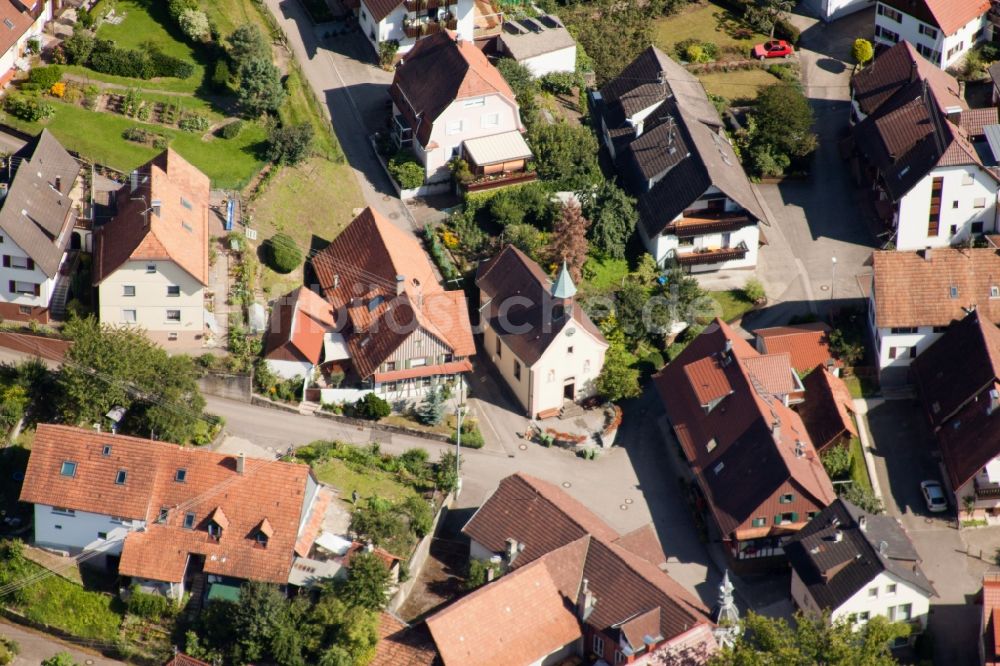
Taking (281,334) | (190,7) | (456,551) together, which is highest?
(190,7)

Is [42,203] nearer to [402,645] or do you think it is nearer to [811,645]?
[402,645]

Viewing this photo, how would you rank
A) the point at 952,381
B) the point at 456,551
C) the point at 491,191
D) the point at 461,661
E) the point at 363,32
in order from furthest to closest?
the point at 363,32
the point at 491,191
the point at 952,381
the point at 456,551
the point at 461,661

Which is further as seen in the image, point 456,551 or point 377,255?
point 377,255

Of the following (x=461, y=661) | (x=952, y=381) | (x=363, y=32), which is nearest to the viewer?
(x=461, y=661)

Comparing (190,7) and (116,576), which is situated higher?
(190,7)

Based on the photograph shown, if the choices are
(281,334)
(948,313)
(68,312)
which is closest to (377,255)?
(281,334)

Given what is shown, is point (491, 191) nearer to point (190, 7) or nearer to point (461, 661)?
point (190, 7)

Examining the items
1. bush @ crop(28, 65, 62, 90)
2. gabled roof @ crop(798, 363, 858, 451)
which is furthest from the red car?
bush @ crop(28, 65, 62, 90)
